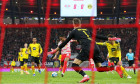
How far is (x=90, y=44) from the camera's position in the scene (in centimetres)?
793

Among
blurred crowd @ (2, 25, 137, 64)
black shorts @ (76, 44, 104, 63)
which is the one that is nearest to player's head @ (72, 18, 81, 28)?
black shorts @ (76, 44, 104, 63)

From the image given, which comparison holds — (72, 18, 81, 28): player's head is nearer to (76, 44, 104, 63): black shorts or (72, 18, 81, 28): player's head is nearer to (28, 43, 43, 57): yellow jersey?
(76, 44, 104, 63): black shorts

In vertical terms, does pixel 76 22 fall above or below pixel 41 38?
above

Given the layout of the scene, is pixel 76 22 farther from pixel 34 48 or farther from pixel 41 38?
pixel 41 38

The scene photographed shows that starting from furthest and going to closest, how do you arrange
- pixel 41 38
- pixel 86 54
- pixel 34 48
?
pixel 41 38 < pixel 34 48 < pixel 86 54

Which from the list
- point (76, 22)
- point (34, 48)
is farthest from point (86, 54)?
point (34, 48)

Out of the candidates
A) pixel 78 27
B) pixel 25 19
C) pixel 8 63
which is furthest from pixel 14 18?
pixel 78 27

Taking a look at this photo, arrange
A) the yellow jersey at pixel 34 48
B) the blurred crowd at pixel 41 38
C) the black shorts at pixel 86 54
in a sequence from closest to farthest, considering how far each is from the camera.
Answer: the black shorts at pixel 86 54
the yellow jersey at pixel 34 48
the blurred crowd at pixel 41 38

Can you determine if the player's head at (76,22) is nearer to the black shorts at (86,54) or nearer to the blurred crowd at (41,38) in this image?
the black shorts at (86,54)

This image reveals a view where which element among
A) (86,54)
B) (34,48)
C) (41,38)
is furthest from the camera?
(41,38)

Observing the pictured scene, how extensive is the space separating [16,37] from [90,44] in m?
21.5

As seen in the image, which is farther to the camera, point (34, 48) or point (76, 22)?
point (34, 48)

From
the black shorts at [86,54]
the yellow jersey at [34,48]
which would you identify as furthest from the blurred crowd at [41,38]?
the black shorts at [86,54]

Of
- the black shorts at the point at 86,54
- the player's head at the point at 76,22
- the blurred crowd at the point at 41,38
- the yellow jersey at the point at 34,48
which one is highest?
the player's head at the point at 76,22
